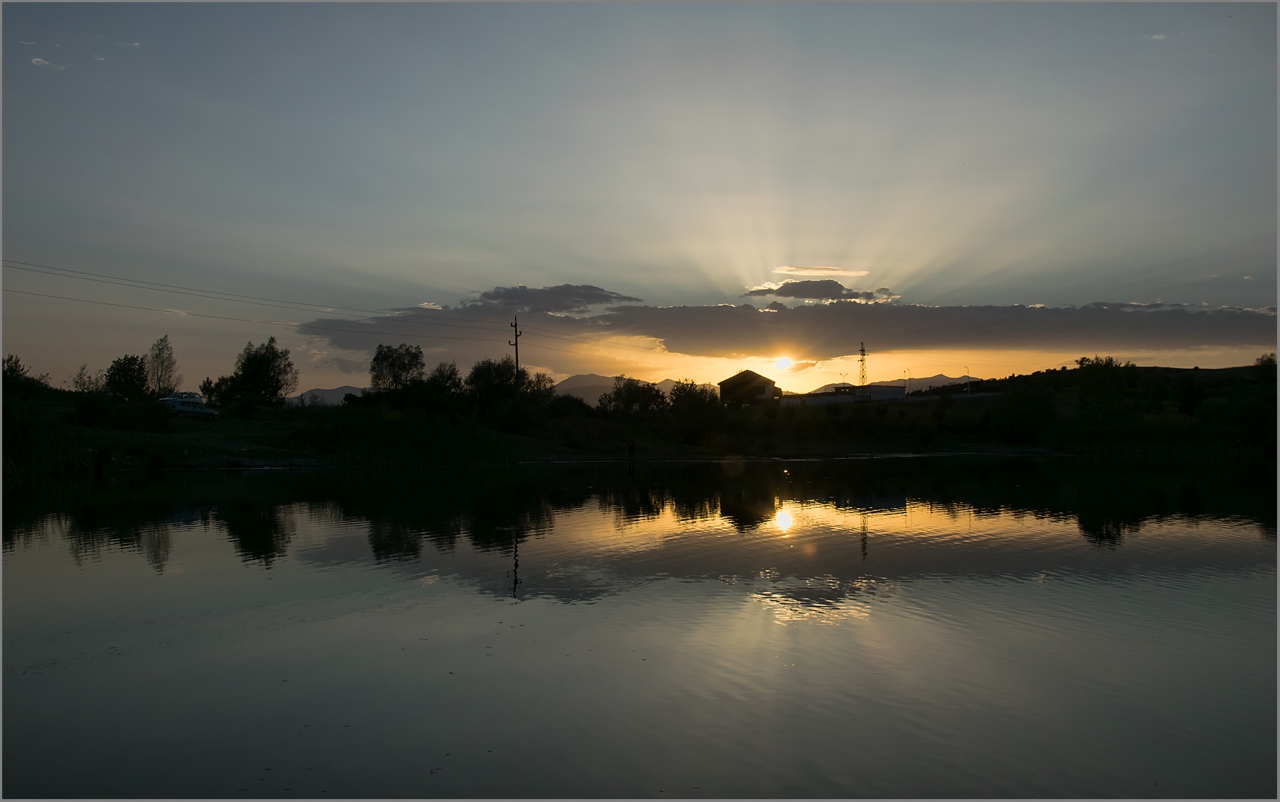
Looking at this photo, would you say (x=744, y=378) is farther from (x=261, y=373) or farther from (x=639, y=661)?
(x=639, y=661)

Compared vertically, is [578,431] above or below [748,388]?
below

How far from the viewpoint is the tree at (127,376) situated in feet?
248

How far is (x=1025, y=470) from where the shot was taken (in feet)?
135

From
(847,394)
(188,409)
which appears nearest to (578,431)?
(188,409)

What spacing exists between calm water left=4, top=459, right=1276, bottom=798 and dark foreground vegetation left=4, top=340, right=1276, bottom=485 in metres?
22.3

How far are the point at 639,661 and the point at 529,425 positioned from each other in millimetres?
53473

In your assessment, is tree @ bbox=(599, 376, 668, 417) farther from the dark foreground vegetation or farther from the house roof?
the house roof

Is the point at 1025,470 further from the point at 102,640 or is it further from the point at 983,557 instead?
the point at 102,640

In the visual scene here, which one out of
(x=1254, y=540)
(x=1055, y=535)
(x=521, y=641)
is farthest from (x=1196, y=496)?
(x=521, y=641)

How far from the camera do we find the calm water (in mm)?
6004

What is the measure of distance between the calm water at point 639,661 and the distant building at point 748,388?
92.5 metres

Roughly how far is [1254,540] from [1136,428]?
1813 inches

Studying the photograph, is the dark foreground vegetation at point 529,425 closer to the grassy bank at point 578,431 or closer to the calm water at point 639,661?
the grassy bank at point 578,431

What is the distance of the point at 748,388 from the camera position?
113 m
